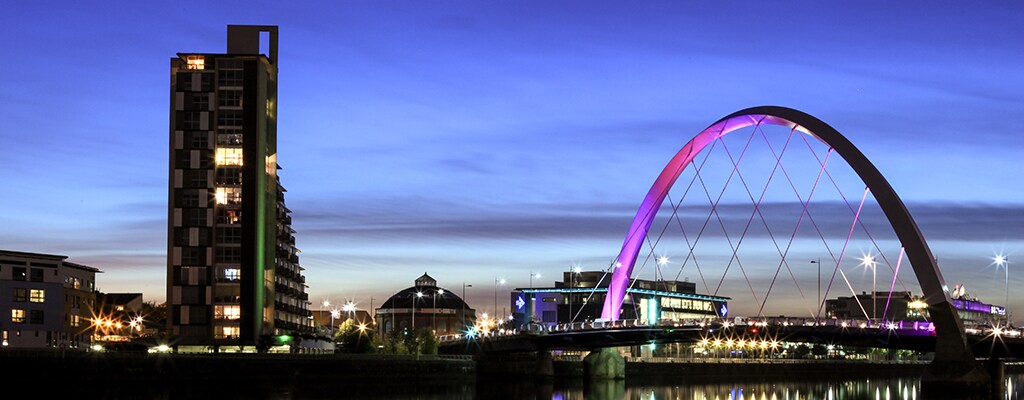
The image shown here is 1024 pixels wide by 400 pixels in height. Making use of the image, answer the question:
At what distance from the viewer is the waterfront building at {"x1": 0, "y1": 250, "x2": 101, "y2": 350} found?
127 meters

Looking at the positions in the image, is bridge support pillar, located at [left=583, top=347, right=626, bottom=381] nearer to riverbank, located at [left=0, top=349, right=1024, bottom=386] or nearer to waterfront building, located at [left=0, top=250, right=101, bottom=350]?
riverbank, located at [left=0, top=349, right=1024, bottom=386]

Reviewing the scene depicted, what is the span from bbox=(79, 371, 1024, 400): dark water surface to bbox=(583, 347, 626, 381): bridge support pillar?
1594mm

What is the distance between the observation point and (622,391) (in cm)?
12162

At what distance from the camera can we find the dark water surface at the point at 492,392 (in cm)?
8781

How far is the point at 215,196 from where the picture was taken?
12925cm

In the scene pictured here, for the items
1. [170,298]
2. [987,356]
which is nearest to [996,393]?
[987,356]

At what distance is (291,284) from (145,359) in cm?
6289

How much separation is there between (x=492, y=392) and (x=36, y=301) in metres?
50.0

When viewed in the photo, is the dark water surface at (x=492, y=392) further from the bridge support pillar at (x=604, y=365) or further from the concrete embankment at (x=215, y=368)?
the bridge support pillar at (x=604, y=365)

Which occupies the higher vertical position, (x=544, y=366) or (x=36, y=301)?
(x=36, y=301)

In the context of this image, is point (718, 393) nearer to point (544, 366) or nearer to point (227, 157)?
point (544, 366)

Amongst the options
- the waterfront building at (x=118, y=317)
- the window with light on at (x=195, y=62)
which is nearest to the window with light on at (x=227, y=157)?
the window with light on at (x=195, y=62)

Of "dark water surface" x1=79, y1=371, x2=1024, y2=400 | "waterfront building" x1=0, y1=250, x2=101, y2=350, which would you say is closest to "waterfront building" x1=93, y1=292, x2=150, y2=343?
"waterfront building" x1=0, y1=250, x2=101, y2=350

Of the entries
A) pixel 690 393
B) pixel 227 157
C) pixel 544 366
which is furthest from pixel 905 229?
pixel 227 157
